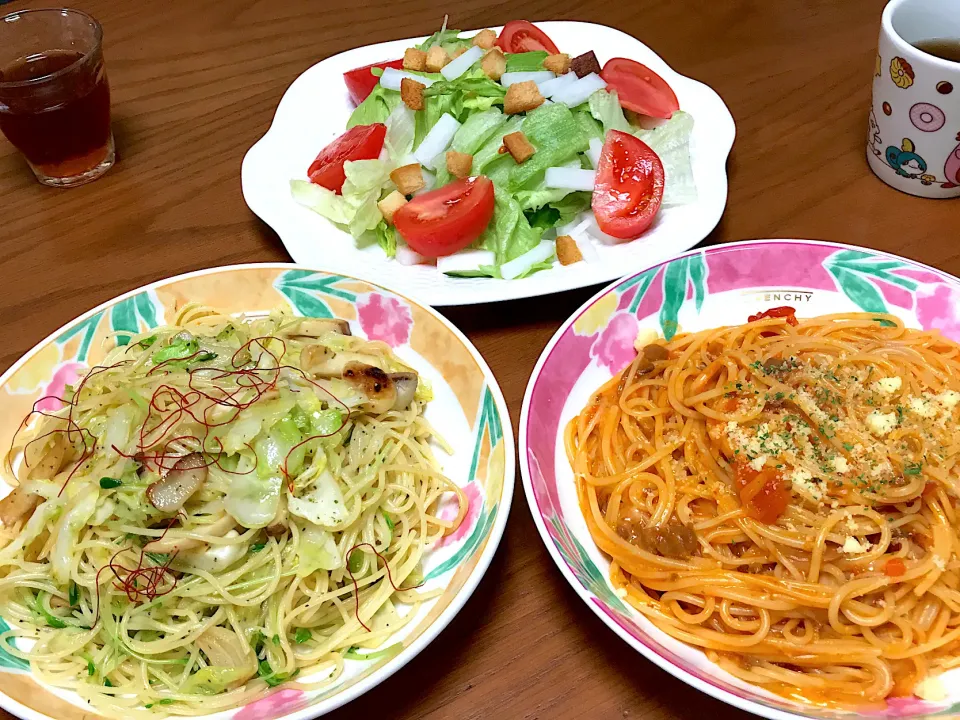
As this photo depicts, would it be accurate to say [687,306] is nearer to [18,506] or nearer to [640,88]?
[640,88]

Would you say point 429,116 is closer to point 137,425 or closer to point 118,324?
point 118,324

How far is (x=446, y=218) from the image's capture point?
7.33ft

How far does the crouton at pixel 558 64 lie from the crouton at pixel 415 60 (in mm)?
466

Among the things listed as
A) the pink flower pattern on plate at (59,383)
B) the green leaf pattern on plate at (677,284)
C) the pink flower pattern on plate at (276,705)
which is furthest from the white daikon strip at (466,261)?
the pink flower pattern on plate at (276,705)

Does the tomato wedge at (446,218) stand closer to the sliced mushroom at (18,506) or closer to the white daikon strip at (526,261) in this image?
the white daikon strip at (526,261)

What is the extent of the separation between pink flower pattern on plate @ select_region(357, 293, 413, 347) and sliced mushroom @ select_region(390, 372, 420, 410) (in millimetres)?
191

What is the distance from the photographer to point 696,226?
219 centimetres

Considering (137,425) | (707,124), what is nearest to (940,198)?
(707,124)

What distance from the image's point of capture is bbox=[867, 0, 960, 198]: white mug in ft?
7.01

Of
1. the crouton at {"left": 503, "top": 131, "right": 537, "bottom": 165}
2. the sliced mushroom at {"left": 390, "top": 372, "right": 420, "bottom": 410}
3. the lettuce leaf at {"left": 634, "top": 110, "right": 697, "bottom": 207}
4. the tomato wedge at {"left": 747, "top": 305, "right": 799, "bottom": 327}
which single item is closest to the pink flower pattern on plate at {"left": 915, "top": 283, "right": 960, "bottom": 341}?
the tomato wedge at {"left": 747, "top": 305, "right": 799, "bottom": 327}

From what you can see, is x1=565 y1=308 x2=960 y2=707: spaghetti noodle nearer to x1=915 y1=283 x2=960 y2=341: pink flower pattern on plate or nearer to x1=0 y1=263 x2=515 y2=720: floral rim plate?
x1=915 y1=283 x2=960 y2=341: pink flower pattern on plate

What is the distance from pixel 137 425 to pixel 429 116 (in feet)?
5.12

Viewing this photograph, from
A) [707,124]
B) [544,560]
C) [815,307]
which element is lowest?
[544,560]

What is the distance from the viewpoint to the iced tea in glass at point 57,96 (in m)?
2.51
